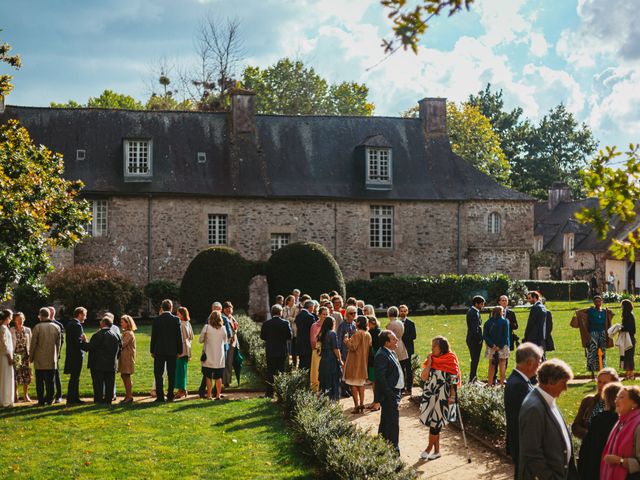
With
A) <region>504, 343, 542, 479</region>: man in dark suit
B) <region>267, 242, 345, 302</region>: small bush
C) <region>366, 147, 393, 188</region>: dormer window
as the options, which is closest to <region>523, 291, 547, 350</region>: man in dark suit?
<region>504, 343, 542, 479</region>: man in dark suit

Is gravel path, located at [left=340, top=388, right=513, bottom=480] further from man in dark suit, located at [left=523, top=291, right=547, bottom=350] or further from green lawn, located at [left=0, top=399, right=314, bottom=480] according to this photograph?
man in dark suit, located at [left=523, top=291, right=547, bottom=350]

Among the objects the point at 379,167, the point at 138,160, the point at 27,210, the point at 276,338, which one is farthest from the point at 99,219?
the point at 276,338

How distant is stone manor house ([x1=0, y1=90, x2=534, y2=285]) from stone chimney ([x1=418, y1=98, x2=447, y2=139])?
1.9 inches

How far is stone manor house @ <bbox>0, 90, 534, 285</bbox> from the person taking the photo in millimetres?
34625

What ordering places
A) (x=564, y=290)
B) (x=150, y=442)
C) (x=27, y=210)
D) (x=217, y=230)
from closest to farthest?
(x=150, y=442) → (x=27, y=210) → (x=217, y=230) → (x=564, y=290)

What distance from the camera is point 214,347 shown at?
15.0 metres

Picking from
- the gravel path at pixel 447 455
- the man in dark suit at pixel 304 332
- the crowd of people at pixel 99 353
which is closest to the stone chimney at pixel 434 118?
the man in dark suit at pixel 304 332

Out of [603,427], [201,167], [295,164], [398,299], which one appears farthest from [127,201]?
[603,427]

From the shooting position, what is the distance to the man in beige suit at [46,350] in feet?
47.3

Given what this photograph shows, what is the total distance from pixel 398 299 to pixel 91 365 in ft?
67.1

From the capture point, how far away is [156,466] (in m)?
10.6

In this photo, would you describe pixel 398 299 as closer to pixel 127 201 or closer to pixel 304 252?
pixel 304 252

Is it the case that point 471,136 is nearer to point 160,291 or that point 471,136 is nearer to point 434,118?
point 434,118

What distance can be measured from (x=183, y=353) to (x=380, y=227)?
896 inches
